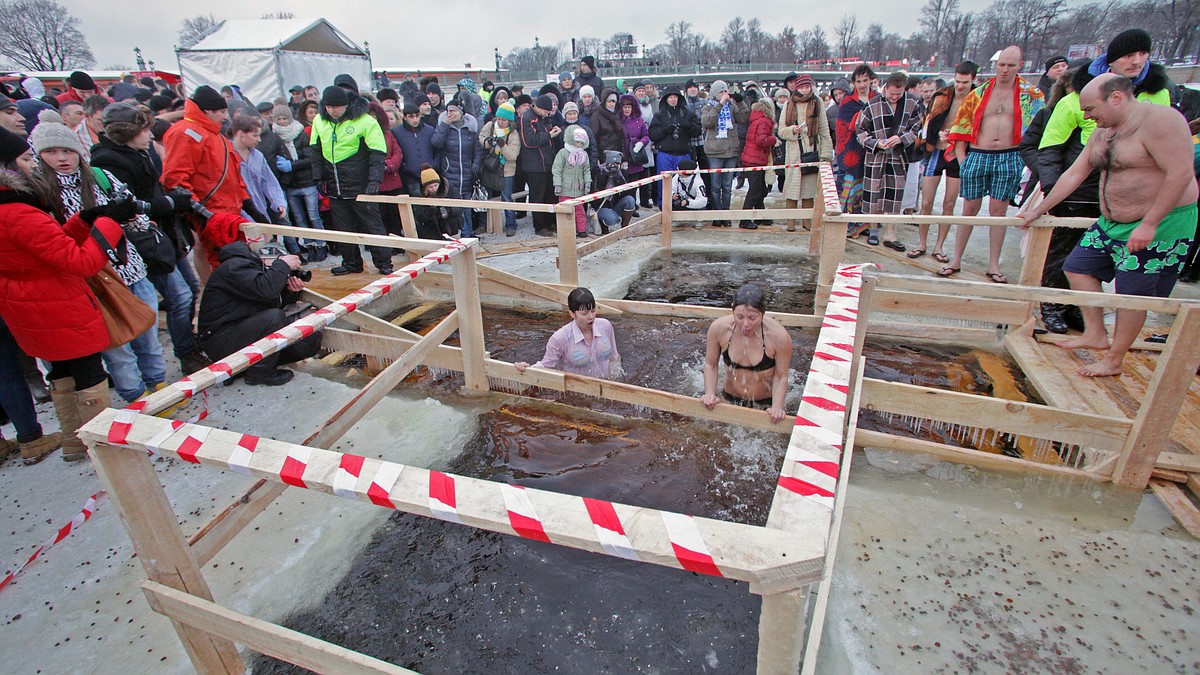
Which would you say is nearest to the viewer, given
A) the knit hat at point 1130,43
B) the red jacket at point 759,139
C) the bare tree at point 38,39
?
the knit hat at point 1130,43

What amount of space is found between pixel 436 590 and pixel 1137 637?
2934 millimetres

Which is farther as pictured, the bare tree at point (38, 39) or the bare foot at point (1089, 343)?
the bare tree at point (38, 39)

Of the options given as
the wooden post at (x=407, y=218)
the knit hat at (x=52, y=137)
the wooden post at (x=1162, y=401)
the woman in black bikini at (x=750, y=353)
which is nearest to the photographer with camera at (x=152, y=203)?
the knit hat at (x=52, y=137)

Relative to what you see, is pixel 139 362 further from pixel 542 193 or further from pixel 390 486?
pixel 542 193

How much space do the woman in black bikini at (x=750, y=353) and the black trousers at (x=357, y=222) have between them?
15.4ft

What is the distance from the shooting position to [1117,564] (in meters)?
2.70

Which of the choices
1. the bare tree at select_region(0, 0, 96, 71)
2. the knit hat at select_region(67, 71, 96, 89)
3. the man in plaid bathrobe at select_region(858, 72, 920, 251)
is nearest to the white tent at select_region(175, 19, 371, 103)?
the knit hat at select_region(67, 71, 96, 89)

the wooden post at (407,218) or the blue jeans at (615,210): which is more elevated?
the wooden post at (407,218)

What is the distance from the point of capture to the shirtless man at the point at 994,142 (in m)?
5.93

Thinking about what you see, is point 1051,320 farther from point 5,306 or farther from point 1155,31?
point 1155,31

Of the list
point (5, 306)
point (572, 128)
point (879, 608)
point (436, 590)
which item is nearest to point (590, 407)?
point (436, 590)

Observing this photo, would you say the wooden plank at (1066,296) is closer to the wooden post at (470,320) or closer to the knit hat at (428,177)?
the wooden post at (470,320)

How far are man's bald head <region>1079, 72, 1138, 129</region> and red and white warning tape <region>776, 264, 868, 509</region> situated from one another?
2.63 meters

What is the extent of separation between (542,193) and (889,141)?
511 cm
